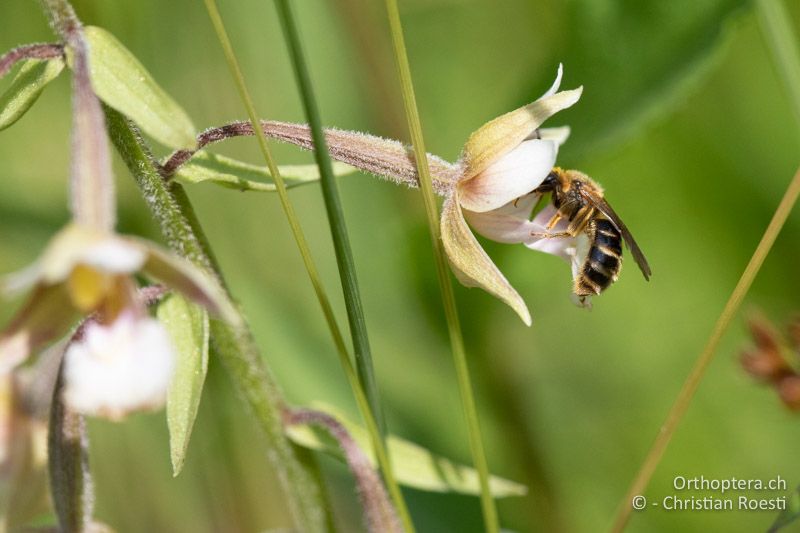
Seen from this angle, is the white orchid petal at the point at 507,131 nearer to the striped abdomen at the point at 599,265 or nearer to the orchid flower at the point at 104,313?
the striped abdomen at the point at 599,265

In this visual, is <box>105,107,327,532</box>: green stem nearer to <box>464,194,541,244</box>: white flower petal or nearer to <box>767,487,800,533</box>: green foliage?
<box>464,194,541,244</box>: white flower petal

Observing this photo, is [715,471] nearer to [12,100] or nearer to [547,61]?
[547,61]

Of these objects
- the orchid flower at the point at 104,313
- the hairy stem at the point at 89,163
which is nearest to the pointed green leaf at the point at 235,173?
the hairy stem at the point at 89,163

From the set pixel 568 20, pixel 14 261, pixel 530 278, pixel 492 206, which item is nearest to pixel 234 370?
pixel 492 206

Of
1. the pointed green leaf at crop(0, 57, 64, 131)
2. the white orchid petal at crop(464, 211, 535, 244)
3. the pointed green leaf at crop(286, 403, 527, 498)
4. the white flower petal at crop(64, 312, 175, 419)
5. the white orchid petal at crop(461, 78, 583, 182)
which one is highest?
the pointed green leaf at crop(0, 57, 64, 131)

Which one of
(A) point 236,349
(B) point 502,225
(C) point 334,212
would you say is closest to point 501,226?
(B) point 502,225

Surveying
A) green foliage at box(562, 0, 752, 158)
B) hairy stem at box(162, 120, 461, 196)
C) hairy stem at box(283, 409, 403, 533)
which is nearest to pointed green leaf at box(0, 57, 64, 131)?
hairy stem at box(162, 120, 461, 196)
